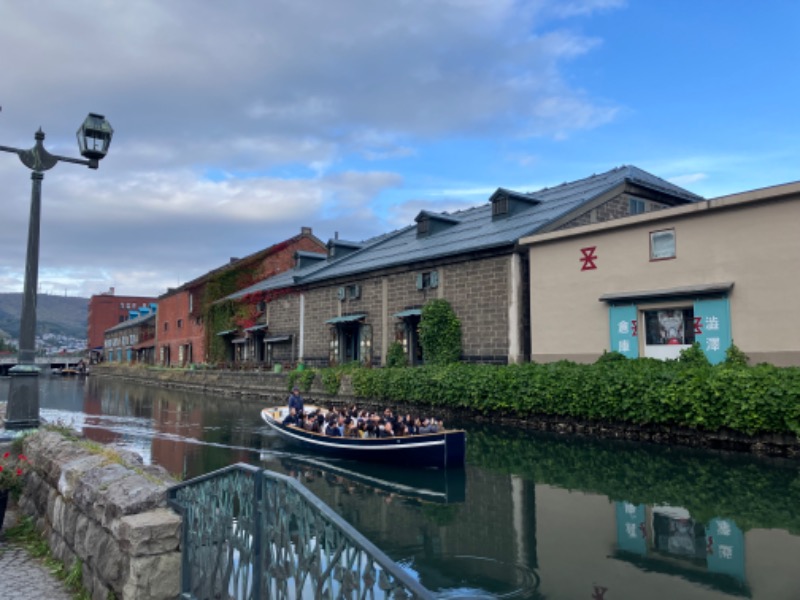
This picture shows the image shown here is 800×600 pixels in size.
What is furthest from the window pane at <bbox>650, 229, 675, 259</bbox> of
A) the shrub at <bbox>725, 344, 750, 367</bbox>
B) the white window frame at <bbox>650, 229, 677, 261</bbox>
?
the shrub at <bbox>725, 344, 750, 367</bbox>

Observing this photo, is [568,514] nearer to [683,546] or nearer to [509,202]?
[683,546]

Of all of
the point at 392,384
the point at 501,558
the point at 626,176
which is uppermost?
the point at 626,176

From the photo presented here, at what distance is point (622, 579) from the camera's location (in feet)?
23.8

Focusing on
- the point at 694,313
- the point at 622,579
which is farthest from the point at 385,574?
the point at 694,313

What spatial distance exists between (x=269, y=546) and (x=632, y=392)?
1448 cm

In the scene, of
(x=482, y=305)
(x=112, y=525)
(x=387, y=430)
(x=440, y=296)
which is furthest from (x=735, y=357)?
(x=112, y=525)

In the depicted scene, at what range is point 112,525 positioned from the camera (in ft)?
13.8

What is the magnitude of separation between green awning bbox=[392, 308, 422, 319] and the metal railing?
21997 mm

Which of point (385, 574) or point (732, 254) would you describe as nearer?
point (385, 574)

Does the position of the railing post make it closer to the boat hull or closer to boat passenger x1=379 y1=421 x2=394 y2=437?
the boat hull

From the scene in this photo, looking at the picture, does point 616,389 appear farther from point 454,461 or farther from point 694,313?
point 454,461

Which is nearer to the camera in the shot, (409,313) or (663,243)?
(663,243)

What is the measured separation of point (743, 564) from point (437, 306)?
702 inches

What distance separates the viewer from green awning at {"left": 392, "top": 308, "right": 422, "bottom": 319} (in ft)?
85.7
